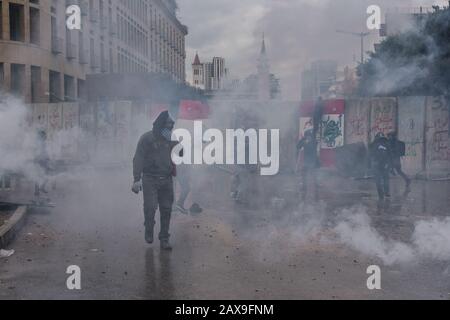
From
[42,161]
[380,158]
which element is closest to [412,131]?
[380,158]

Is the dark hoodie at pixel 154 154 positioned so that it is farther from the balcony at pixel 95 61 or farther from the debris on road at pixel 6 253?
the balcony at pixel 95 61

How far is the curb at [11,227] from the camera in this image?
22.1 ft

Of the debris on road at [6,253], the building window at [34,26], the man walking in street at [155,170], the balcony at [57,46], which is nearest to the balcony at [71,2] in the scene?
the building window at [34,26]

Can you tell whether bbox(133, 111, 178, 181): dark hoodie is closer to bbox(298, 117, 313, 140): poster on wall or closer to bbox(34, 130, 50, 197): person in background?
bbox(34, 130, 50, 197): person in background

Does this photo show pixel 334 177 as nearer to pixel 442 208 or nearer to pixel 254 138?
pixel 254 138

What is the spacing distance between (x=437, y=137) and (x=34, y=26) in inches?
852

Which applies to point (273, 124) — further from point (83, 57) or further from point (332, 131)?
point (83, 57)

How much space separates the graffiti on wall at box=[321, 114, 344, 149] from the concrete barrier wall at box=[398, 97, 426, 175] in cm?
191

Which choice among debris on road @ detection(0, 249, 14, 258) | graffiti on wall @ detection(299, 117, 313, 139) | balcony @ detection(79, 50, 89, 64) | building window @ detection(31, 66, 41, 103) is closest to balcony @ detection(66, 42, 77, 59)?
balcony @ detection(79, 50, 89, 64)

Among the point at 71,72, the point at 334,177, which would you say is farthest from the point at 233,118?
the point at 71,72

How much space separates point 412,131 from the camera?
17109 mm

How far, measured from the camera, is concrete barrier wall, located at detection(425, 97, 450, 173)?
16.7 meters

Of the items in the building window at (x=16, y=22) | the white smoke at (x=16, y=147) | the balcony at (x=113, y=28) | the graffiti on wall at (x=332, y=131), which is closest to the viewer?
the white smoke at (x=16, y=147)

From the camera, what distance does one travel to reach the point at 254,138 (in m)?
17.6
